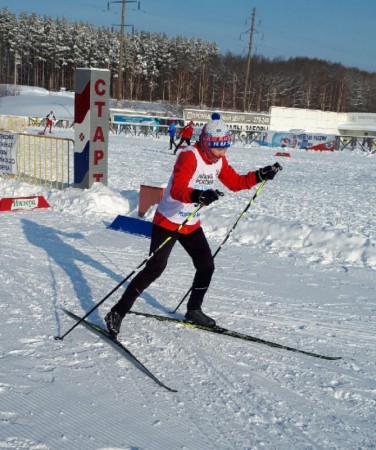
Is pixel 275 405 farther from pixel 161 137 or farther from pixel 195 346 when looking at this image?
pixel 161 137

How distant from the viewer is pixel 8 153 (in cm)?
1218

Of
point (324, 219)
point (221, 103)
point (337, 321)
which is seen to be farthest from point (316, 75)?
point (337, 321)

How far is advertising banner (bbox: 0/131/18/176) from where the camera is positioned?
12070 millimetres

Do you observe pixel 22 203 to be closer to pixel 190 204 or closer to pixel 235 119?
pixel 190 204

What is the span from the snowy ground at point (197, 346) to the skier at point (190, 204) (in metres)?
0.39

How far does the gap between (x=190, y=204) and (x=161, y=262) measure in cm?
51

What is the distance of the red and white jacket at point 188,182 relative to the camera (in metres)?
3.89

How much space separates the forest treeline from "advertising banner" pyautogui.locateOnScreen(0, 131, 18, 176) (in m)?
63.9

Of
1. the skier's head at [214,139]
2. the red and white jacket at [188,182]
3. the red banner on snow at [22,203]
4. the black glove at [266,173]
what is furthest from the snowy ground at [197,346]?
the skier's head at [214,139]

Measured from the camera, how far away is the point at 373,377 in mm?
3791

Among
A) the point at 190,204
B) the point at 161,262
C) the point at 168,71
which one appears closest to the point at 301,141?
the point at 190,204

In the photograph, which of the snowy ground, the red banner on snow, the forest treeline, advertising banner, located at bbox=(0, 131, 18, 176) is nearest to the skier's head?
the snowy ground

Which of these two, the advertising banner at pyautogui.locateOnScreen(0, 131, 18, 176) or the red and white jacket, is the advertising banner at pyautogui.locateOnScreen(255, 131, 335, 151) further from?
the red and white jacket

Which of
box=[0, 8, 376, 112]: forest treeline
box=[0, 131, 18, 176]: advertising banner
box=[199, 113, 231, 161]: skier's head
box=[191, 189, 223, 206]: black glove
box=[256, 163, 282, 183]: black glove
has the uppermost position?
box=[0, 8, 376, 112]: forest treeline
